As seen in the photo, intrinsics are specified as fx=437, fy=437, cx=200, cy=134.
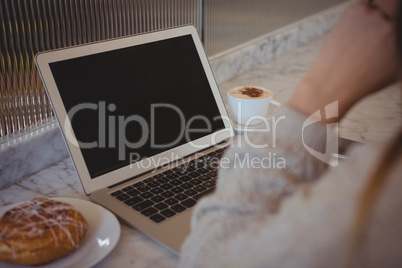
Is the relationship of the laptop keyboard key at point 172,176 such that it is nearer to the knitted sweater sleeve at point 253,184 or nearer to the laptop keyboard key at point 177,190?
the laptop keyboard key at point 177,190

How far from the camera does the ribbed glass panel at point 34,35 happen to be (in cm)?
79

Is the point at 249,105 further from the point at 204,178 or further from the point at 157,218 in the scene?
the point at 157,218

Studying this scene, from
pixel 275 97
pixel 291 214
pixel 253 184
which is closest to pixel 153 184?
pixel 253 184

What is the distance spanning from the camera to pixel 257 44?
5.41 ft

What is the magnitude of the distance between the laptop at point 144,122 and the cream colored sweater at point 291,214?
21cm

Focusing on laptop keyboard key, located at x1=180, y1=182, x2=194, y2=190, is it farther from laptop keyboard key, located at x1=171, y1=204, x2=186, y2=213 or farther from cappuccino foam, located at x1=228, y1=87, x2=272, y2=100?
cappuccino foam, located at x1=228, y1=87, x2=272, y2=100

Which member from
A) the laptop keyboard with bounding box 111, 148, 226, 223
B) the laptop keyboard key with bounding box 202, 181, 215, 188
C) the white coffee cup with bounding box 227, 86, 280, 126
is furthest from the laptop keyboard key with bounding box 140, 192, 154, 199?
the white coffee cup with bounding box 227, 86, 280, 126

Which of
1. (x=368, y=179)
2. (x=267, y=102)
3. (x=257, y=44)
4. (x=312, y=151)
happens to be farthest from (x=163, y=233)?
(x=257, y=44)

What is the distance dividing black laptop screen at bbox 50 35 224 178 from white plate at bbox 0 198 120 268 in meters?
0.08

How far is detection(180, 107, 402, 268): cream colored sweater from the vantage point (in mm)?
366

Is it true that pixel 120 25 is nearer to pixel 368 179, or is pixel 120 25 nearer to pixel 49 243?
pixel 49 243

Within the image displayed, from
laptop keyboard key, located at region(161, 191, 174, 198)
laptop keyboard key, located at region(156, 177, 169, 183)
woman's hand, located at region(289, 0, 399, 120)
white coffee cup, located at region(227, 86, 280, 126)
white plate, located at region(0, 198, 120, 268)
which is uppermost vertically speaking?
woman's hand, located at region(289, 0, 399, 120)

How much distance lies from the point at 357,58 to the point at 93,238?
46cm

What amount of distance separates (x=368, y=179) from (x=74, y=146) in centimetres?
53
